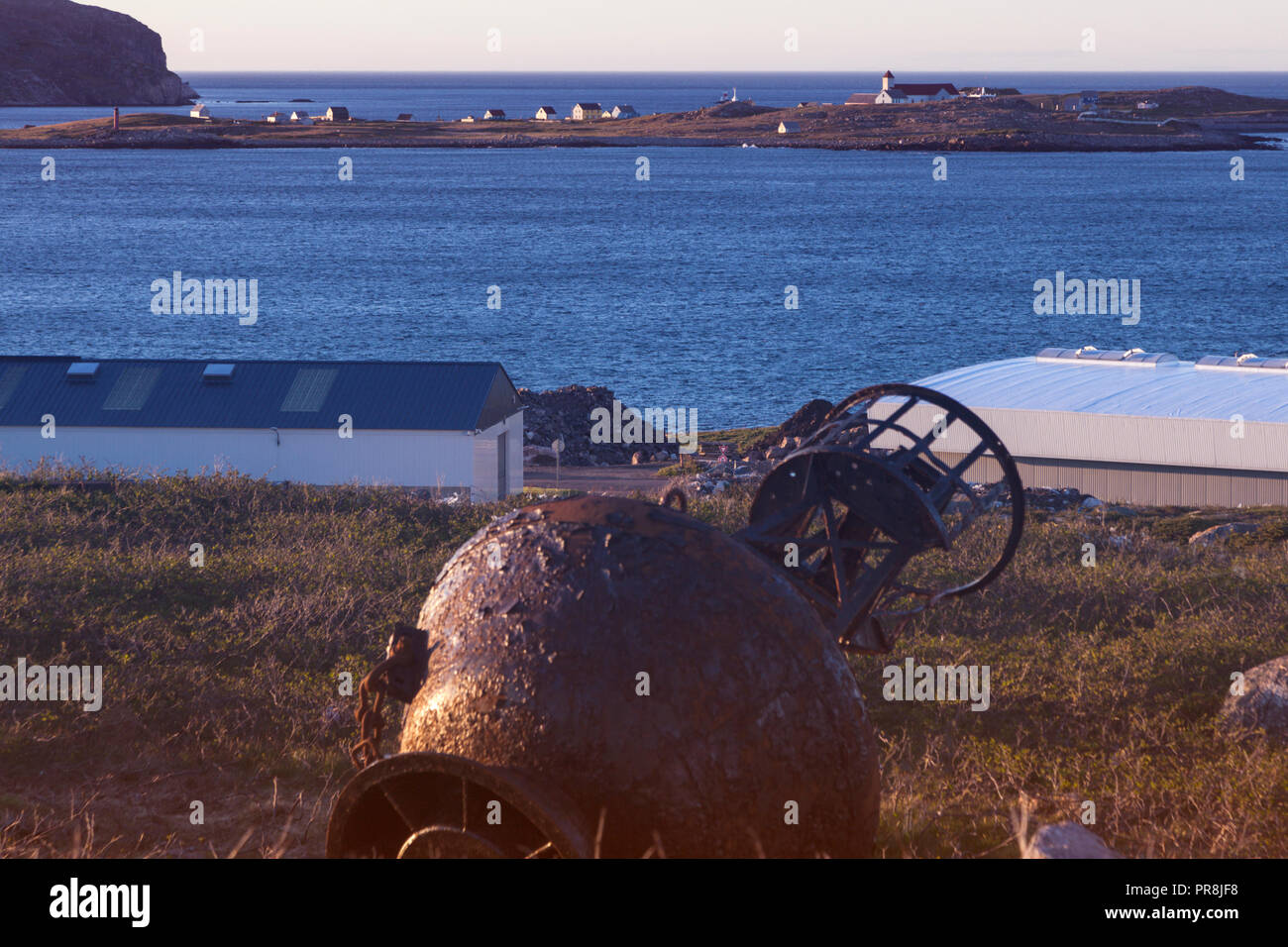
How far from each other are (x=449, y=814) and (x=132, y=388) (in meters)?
30.3

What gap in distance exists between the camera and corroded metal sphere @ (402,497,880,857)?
6.19 m

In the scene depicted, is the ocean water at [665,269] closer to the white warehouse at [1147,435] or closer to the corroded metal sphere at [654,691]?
the white warehouse at [1147,435]

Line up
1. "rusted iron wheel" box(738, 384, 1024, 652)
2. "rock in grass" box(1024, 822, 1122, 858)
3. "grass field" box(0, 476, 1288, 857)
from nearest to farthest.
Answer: "rock in grass" box(1024, 822, 1122, 858), "rusted iron wheel" box(738, 384, 1024, 652), "grass field" box(0, 476, 1288, 857)

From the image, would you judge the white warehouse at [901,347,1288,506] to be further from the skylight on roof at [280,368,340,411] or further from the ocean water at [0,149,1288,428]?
the skylight on roof at [280,368,340,411]

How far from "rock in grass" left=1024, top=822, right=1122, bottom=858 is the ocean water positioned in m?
51.3

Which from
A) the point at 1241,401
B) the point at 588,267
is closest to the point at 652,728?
the point at 1241,401

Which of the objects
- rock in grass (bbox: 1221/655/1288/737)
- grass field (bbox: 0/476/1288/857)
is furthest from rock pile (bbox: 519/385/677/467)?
rock in grass (bbox: 1221/655/1288/737)

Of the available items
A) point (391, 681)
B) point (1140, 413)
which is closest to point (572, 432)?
point (1140, 413)

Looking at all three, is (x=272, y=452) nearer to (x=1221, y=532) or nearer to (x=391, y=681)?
(x=1221, y=532)

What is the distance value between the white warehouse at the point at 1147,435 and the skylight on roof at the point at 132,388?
22.8 m

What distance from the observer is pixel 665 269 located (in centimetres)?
11156

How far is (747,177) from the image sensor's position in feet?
639
